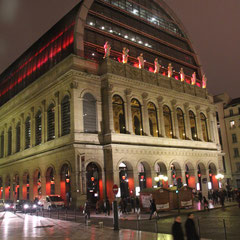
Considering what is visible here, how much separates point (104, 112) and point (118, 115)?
3487 millimetres

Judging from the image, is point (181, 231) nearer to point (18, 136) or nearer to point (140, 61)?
point (140, 61)

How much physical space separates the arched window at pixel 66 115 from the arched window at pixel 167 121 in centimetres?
1642

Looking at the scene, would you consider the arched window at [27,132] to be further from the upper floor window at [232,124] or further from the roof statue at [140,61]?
the upper floor window at [232,124]

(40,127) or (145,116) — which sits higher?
(145,116)

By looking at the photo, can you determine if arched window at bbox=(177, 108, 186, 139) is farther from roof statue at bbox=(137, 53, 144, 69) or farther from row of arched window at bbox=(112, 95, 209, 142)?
roof statue at bbox=(137, 53, 144, 69)

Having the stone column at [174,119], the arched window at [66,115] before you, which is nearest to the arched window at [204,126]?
the stone column at [174,119]

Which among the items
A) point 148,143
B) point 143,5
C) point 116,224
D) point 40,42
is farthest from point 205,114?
point 116,224

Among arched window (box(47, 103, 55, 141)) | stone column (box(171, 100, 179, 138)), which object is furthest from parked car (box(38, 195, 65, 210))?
stone column (box(171, 100, 179, 138))

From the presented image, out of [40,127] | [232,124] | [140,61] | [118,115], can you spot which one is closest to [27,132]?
[40,127]

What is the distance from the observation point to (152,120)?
4781 cm

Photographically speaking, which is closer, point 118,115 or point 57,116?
point 57,116

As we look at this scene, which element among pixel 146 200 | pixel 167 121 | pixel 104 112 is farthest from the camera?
pixel 167 121

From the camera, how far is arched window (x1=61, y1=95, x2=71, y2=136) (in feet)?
131

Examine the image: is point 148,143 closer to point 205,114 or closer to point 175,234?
point 205,114
